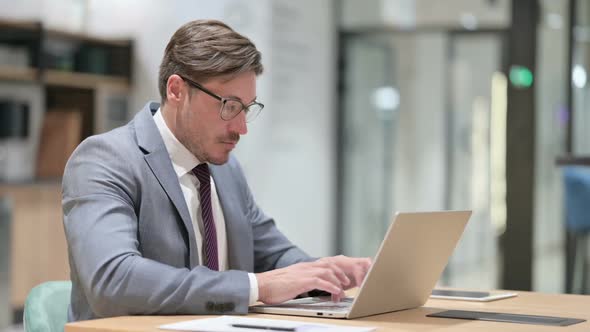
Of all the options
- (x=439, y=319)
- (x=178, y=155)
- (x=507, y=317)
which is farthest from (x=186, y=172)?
(x=507, y=317)

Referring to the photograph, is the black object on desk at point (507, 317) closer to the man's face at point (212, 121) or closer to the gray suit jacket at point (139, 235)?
the gray suit jacket at point (139, 235)

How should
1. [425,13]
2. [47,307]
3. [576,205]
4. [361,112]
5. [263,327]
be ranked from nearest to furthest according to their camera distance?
[263,327] → [47,307] → [576,205] → [425,13] → [361,112]

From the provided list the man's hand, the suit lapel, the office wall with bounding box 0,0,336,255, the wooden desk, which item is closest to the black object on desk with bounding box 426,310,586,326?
the wooden desk

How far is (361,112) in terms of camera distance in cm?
894

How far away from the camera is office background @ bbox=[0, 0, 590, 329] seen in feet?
20.8

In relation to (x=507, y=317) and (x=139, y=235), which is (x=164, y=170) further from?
(x=507, y=317)

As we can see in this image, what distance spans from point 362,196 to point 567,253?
9.66 feet

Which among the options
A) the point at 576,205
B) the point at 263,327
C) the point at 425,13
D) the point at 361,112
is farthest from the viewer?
the point at 361,112

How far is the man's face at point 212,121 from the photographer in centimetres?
231

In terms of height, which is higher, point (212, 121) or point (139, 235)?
point (212, 121)

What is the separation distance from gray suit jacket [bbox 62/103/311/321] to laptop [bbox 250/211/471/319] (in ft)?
0.59

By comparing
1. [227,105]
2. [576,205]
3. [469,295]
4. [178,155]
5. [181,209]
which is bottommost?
[576,205]

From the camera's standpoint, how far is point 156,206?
7.18 ft

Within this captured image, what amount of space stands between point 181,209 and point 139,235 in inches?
4.4
